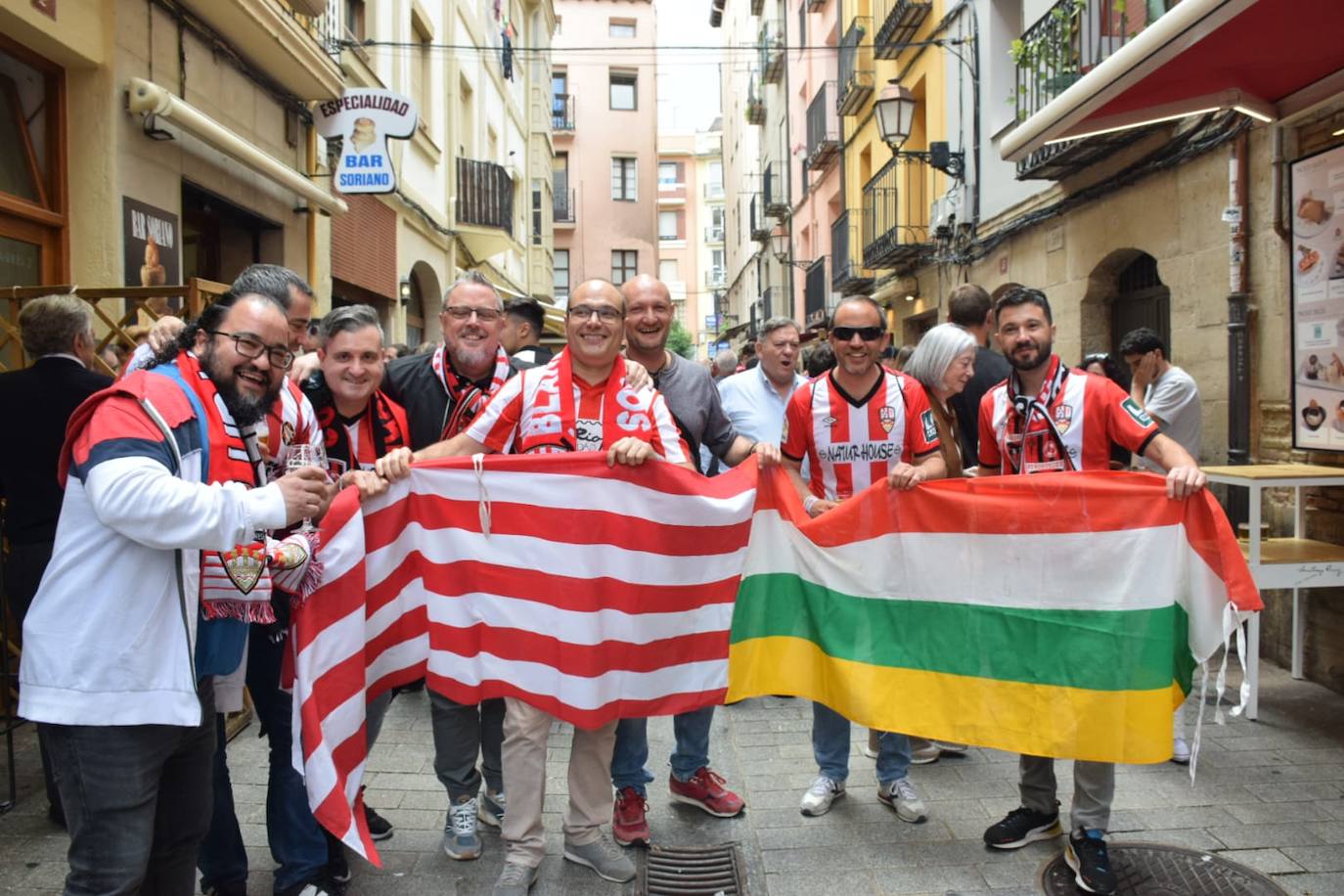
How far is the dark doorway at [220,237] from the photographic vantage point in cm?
891

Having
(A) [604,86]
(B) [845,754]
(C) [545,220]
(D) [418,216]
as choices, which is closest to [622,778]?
(B) [845,754]

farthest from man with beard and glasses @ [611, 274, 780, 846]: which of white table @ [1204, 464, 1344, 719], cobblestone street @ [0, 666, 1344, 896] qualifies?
white table @ [1204, 464, 1344, 719]

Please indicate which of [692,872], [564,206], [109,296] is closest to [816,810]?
[692,872]

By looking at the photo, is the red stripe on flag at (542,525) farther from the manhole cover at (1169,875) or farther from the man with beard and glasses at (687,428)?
the manhole cover at (1169,875)

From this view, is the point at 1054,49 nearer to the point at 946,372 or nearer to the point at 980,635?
the point at 946,372

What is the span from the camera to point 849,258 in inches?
729

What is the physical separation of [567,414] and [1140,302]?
712cm

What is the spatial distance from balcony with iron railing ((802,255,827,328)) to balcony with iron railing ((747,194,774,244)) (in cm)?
759

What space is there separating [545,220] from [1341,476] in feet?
86.5

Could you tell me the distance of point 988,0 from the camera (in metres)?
11.6

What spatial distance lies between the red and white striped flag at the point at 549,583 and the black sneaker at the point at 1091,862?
1.35 meters

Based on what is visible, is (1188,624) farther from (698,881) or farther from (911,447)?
(698,881)

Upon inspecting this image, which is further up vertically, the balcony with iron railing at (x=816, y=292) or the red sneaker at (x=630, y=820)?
the balcony with iron railing at (x=816, y=292)

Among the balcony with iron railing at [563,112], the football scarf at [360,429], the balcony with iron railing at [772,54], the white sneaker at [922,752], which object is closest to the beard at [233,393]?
the football scarf at [360,429]
